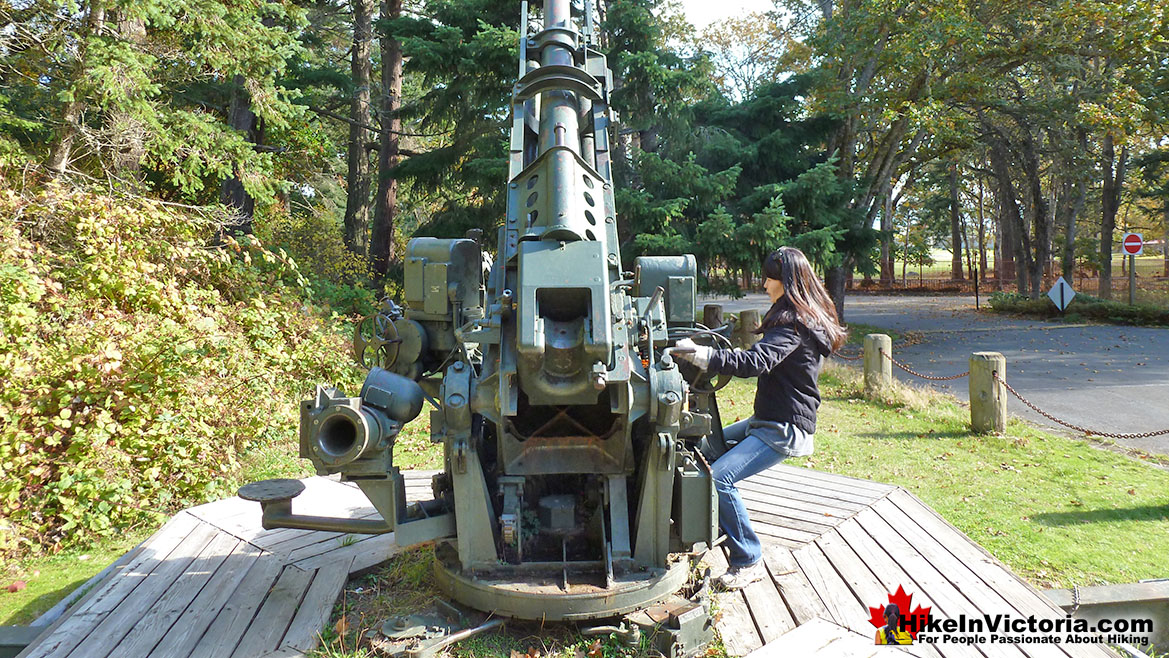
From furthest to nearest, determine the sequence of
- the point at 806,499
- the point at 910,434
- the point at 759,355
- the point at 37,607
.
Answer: the point at 910,434 < the point at 806,499 < the point at 37,607 < the point at 759,355

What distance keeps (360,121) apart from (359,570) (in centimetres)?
1253

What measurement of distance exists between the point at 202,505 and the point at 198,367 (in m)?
1.20

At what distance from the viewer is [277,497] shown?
11.5ft

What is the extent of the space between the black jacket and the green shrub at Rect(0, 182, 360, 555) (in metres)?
4.23

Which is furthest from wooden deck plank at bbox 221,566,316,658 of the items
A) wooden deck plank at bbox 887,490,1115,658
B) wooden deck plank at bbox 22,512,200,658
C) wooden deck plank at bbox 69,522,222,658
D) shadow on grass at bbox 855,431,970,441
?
shadow on grass at bbox 855,431,970,441

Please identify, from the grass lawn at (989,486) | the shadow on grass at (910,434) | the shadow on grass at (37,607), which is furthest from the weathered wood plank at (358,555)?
the shadow on grass at (910,434)

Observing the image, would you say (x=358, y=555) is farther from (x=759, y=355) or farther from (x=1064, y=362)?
(x=1064, y=362)

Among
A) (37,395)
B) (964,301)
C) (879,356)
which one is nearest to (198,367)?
(37,395)

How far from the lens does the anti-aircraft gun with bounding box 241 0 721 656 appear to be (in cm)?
310

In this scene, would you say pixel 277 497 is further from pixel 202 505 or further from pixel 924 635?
pixel 924 635

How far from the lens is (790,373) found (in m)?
3.61

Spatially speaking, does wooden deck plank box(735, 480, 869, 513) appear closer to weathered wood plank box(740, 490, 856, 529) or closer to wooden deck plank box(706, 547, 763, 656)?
weathered wood plank box(740, 490, 856, 529)

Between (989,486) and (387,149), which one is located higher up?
(387,149)

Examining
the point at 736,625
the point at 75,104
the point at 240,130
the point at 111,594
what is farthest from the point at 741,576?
the point at 240,130
